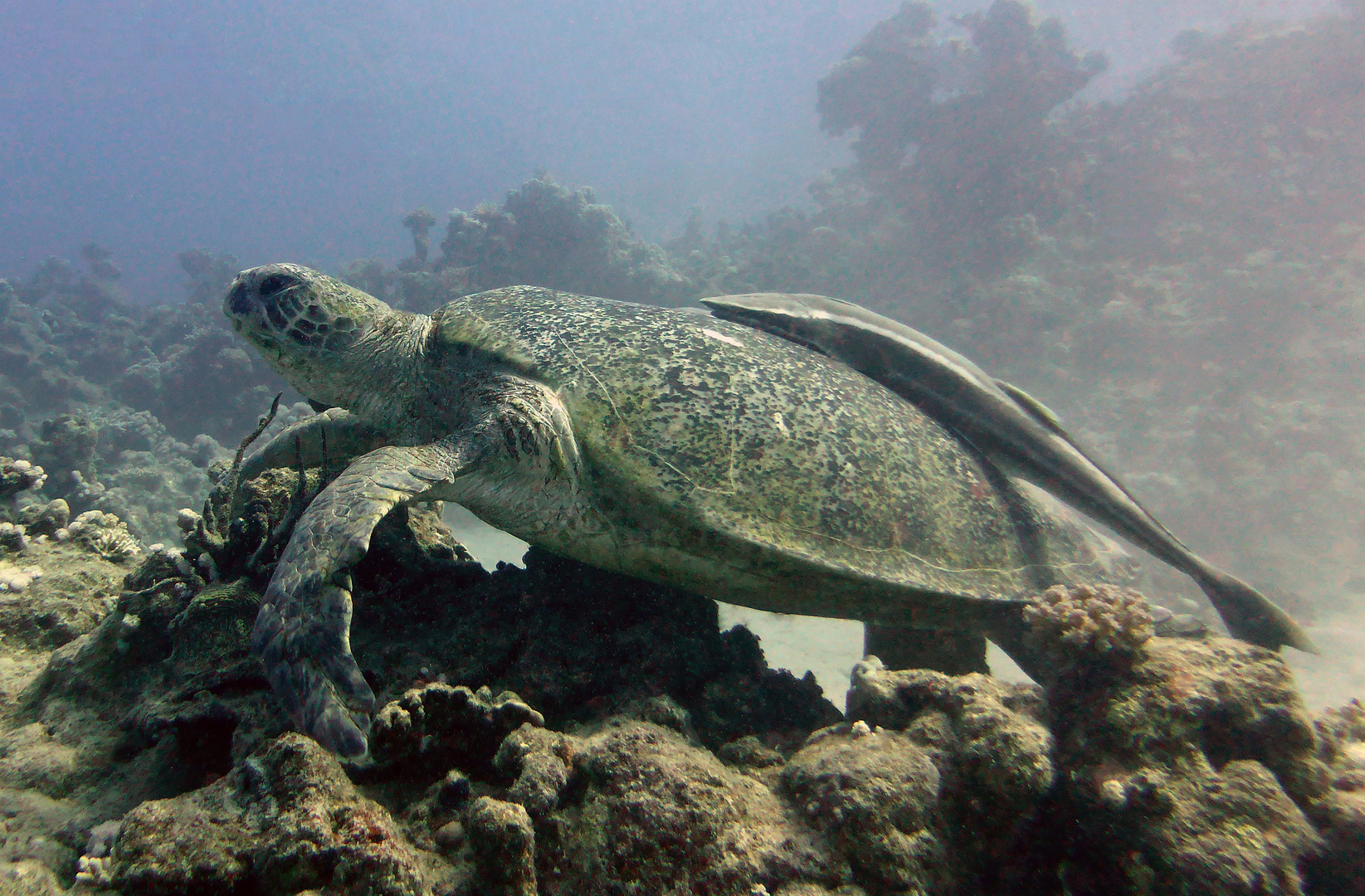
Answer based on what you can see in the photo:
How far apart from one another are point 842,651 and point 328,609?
257 inches

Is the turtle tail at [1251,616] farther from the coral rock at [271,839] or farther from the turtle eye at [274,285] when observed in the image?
the turtle eye at [274,285]

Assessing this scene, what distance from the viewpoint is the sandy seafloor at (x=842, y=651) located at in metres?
6.30

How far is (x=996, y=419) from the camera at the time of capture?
11.2 ft

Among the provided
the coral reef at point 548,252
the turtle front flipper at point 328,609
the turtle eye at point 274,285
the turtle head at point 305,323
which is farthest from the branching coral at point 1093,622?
the coral reef at point 548,252

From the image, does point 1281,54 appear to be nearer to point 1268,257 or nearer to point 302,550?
point 1268,257

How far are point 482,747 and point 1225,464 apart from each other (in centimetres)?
1805

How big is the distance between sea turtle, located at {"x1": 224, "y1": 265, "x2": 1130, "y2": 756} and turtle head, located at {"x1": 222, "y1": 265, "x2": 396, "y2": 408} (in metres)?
0.01

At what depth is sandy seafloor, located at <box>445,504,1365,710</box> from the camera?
20.7ft

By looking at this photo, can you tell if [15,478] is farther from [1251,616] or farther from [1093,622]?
[1251,616]

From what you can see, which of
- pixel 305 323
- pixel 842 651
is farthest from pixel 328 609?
pixel 842 651

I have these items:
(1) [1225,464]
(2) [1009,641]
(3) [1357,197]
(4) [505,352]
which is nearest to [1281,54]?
(3) [1357,197]

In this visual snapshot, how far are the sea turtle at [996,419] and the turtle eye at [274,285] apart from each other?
103 inches

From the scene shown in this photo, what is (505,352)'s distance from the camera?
290 cm

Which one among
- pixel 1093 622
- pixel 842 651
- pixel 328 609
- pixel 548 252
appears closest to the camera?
pixel 328 609
